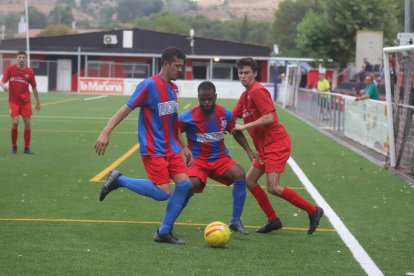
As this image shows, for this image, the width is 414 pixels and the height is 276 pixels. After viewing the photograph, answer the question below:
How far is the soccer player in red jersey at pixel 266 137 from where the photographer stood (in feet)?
27.8

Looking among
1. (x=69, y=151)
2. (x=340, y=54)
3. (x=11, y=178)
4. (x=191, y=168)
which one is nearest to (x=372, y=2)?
(x=340, y=54)

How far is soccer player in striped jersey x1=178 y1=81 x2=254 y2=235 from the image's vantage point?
8406mm

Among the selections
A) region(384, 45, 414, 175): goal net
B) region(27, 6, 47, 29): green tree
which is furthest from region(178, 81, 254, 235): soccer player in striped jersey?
region(27, 6, 47, 29): green tree

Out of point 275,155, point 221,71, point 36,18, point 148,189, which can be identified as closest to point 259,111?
point 275,155

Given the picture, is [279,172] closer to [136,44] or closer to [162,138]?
[162,138]

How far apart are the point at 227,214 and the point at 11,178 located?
4.21 meters

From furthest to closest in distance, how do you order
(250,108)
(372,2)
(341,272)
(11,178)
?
(372,2), (11,178), (250,108), (341,272)

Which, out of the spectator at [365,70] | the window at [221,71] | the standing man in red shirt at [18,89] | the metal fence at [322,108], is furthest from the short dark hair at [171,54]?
the window at [221,71]

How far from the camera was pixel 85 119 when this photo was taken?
2836 cm

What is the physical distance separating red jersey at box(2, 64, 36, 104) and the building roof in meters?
51.3

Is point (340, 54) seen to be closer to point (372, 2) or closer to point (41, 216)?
point (372, 2)

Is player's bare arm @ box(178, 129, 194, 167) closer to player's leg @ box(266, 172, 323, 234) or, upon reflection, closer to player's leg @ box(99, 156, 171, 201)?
player's leg @ box(99, 156, 171, 201)

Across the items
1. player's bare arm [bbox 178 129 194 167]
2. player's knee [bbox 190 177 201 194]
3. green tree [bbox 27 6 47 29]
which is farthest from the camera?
green tree [bbox 27 6 47 29]

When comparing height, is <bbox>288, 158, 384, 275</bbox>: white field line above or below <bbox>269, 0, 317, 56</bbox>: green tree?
below
